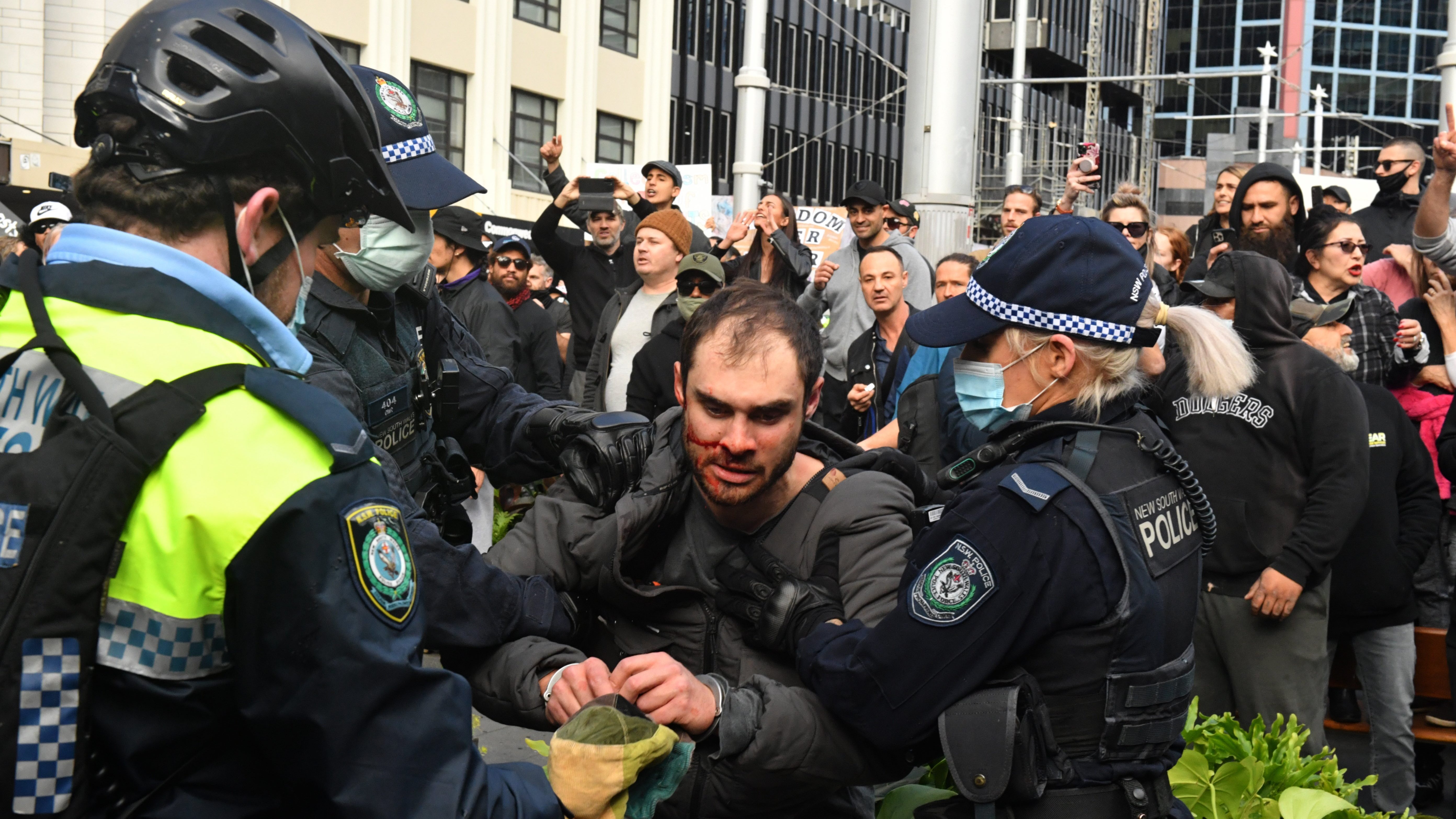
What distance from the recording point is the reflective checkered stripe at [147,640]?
1369 mm

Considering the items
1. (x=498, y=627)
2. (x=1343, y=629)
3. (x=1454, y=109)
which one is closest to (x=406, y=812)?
(x=498, y=627)

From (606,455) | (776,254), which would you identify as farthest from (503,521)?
(606,455)

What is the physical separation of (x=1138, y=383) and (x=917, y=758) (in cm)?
Result: 92

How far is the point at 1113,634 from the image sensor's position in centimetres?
241

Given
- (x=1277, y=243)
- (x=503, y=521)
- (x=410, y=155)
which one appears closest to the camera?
(x=410, y=155)

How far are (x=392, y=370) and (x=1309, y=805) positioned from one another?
265 centimetres


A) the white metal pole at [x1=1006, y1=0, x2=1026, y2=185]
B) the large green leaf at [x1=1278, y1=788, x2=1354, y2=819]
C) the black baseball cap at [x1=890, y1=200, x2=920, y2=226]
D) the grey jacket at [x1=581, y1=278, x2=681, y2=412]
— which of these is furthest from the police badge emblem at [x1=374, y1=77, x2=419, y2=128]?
the white metal pole at [x1=1006, y1=0, x2=1026, y2=185]

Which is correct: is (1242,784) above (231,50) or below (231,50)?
below

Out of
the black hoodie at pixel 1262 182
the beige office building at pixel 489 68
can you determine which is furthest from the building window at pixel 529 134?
the black hoodie at pixel 1262 182

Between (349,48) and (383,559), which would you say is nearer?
(383,559)

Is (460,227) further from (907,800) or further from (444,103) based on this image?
(444,103)

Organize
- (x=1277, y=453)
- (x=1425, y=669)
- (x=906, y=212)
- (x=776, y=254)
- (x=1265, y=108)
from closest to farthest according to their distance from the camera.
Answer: (x=1277, y=453), (x=1425, y=669), (x=776, y=254), (x=906, y=212), (x=1265, y=108)

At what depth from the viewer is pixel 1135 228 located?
736cm

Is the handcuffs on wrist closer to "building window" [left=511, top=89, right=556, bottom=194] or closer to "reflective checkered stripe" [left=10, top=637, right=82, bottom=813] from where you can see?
"reflective checkered stripe" [left=10, top=637, right=82, bottom=813]
